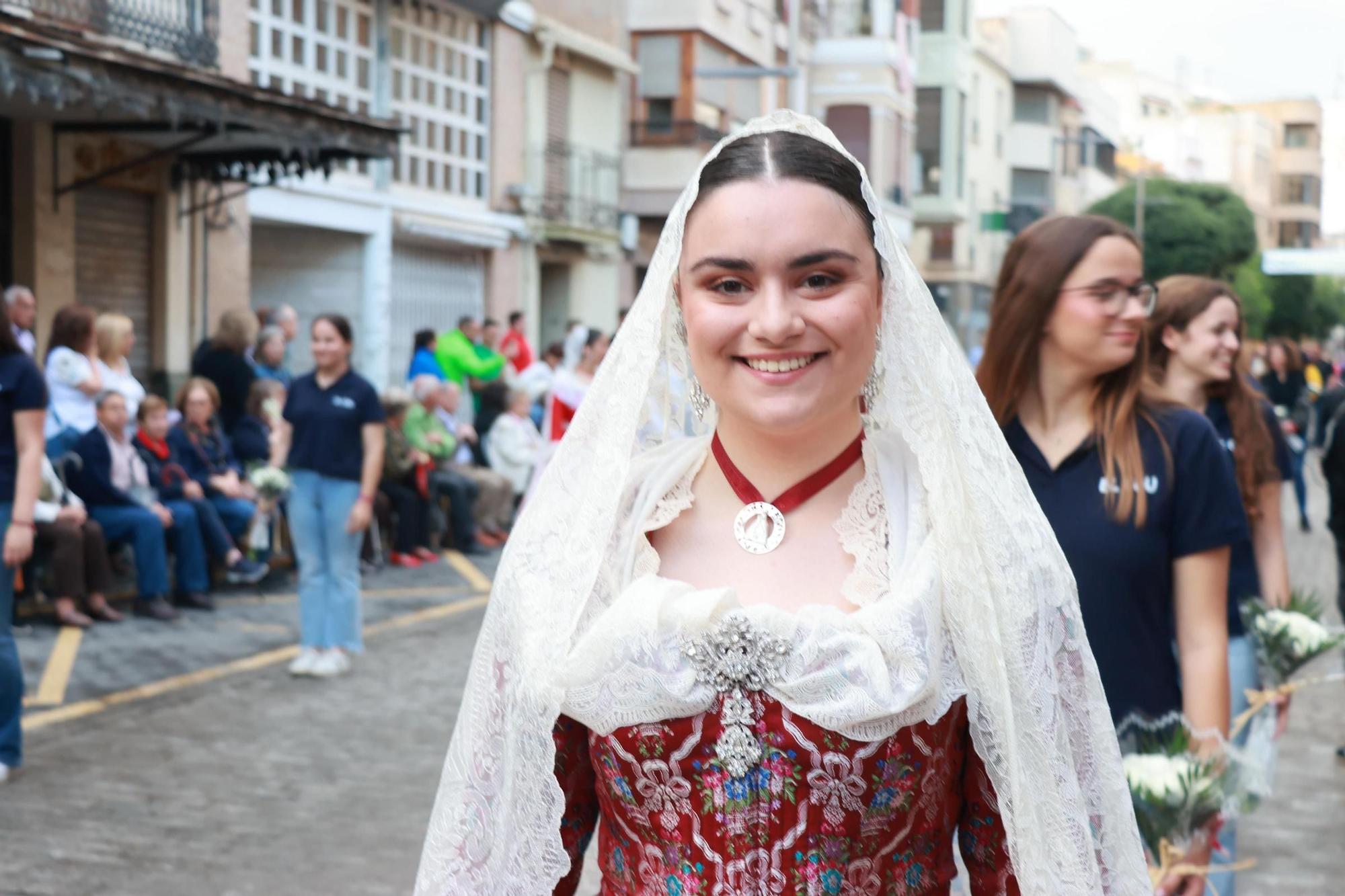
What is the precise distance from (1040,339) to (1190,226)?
5827 cm

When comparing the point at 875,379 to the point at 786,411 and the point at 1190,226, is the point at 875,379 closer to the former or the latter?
the point at 786,411

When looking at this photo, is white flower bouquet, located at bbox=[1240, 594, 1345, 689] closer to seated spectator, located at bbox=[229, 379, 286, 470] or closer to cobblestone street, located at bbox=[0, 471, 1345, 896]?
cobblestone street, located at bbox=[0, 471, 1345, 896]

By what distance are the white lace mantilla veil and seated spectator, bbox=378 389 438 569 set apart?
11.3m

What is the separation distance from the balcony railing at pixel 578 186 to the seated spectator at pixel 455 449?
10350 millimetres

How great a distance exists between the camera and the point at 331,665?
9.27m

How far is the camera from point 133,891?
5602mm

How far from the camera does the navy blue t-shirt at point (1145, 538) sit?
366cm

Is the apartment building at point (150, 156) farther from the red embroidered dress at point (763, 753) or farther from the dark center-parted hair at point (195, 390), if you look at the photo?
the red embroidered dress at point (763, 753)

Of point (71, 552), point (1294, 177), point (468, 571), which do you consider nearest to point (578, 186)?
point (468, 571)

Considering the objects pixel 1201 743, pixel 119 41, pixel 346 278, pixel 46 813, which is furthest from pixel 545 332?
pixel 1201 743

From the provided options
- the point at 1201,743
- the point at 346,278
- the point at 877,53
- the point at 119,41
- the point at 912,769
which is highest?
the point at 877,53

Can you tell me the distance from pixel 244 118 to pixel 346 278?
7829 mm

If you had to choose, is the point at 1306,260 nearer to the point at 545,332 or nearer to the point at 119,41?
the point at 545,332

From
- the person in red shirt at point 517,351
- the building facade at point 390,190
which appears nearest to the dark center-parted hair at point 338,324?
the person in red shirt at point 517,351
